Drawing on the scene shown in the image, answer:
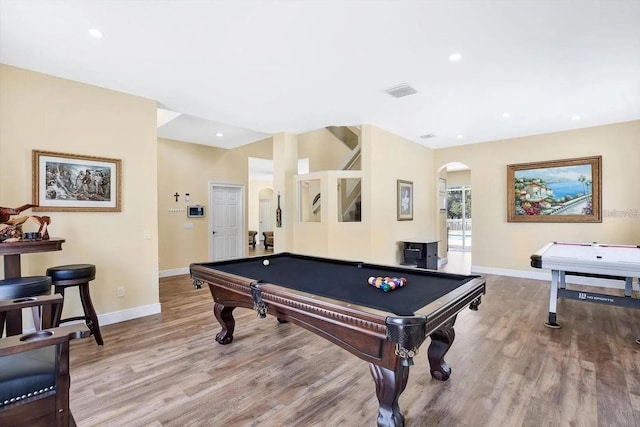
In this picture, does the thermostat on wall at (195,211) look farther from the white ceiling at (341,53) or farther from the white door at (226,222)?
the white ceiling at (341,53)

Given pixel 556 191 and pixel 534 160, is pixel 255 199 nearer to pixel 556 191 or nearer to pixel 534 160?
pixel 534 160

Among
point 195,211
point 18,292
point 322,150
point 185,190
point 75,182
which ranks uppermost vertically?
point 322,150

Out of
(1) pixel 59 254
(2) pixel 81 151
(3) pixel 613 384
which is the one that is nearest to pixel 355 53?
(2) pixel 81 151

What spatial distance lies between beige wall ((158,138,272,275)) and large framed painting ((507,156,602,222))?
6201 millimetres

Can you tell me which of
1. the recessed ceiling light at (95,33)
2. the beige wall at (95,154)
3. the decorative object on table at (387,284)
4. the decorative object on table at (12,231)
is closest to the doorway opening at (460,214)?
the decorative object on table at (387,284)

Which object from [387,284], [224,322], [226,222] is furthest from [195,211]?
[387,284]

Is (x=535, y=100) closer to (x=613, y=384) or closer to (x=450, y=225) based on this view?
(x=613, y=384)

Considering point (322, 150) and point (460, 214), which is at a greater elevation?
point (322, 150)

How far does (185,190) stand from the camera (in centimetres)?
662

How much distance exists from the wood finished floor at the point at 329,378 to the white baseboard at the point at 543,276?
6.61 ft

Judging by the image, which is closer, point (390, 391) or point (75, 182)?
point (390, 391)

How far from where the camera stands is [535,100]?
4.23 m

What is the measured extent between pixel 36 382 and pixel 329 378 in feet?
5.94

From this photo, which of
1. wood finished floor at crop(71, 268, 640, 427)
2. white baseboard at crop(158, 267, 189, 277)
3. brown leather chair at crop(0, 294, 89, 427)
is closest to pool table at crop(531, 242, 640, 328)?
wood finished floor at crop(71, 268, 640, 427)
